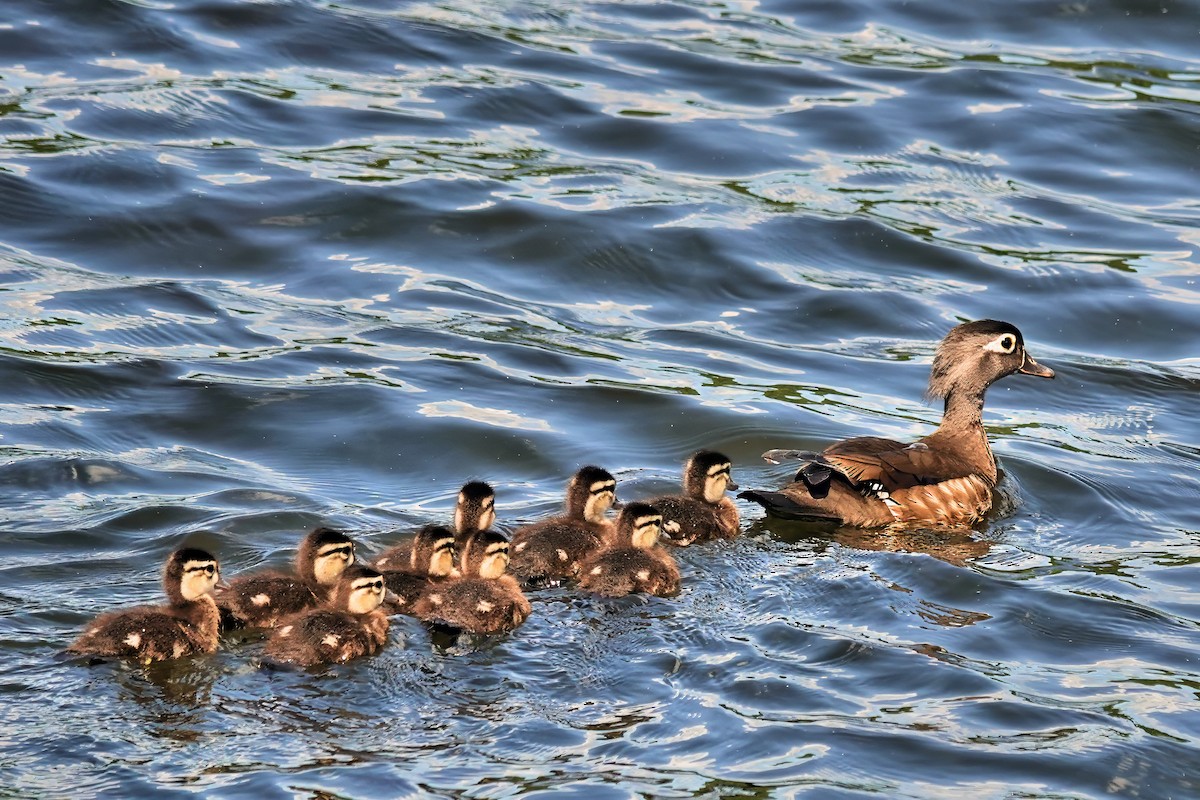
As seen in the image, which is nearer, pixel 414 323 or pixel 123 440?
pixel 123 440

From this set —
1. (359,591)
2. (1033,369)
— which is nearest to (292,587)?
(359,591)

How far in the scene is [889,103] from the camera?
20156mm

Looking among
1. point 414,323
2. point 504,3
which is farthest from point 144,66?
point 414,323

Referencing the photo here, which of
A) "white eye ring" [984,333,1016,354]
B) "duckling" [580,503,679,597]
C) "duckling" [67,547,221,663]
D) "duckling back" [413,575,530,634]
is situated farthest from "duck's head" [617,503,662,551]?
"white eye ring" [984,333,1016,354]

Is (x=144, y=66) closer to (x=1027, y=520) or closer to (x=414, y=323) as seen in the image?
(x=414, y=323)

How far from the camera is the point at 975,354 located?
12406 mm

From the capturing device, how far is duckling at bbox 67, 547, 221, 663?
324 inches

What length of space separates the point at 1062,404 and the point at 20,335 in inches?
318

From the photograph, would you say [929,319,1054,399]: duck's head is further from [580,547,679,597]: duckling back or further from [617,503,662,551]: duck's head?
[580,547,679,597]: duckling back

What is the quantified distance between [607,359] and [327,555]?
5.24 metres

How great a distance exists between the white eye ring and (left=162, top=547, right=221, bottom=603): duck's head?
6038 millimetres

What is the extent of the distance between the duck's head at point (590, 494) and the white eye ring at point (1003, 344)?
3.43 metres

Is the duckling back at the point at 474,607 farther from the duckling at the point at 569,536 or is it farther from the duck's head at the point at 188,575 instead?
the duck's head at the point at 188,575


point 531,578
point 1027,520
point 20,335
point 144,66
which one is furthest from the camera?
point 144,66
